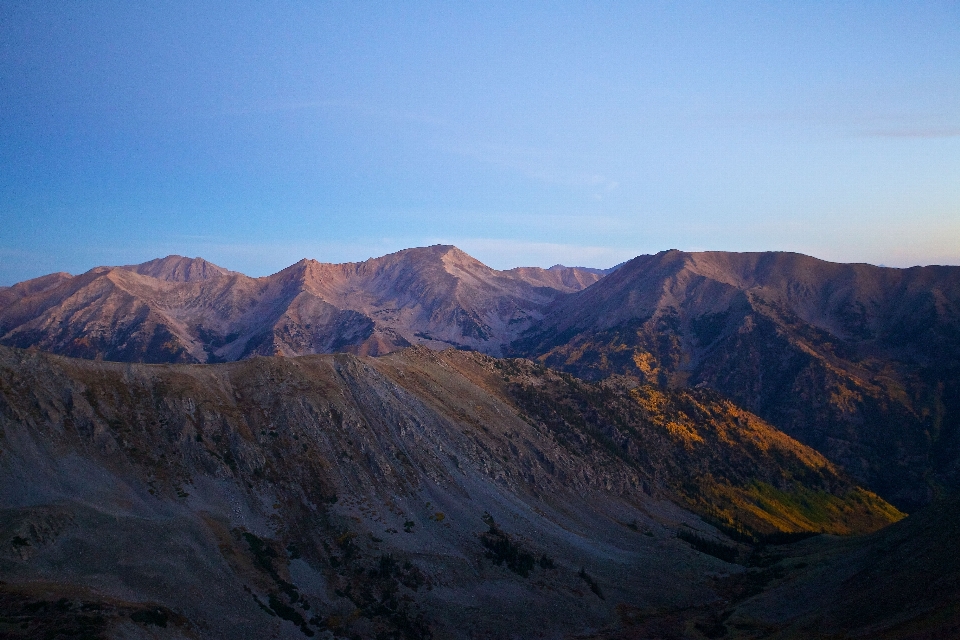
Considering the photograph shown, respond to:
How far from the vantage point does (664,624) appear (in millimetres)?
66500

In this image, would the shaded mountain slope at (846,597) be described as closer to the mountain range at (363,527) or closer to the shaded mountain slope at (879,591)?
the shaded mountain slope at (879,591)

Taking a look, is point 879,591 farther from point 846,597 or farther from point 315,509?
point 315,509

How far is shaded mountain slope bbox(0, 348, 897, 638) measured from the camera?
1821 inches

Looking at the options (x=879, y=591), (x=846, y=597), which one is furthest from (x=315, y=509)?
(x=879, y=591)

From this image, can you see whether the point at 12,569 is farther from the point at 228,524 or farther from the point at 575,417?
the point at 575,417

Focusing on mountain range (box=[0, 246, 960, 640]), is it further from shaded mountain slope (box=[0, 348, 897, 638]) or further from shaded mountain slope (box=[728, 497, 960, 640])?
shaded mountain slope (box=[728, 497, 960, 640])

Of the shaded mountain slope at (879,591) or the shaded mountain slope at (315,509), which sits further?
the shaded mountain slope at (315,509)

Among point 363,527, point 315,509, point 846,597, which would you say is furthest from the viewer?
point 315,509

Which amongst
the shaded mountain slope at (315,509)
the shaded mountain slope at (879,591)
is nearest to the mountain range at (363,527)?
the shaded mountain slope at (315,509)

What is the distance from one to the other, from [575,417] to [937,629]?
94191 millimetres

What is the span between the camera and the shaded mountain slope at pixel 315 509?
152 feet

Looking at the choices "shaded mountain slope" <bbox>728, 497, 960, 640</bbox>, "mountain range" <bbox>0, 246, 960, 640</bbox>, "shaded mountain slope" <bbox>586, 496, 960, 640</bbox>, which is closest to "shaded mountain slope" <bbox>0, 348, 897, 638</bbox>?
"mountain range" <bbox>0, 246, 960, 640</bbox>

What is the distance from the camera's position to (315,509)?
67500 millimetres

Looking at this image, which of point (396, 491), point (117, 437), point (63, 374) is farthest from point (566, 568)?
point (63, 374)
